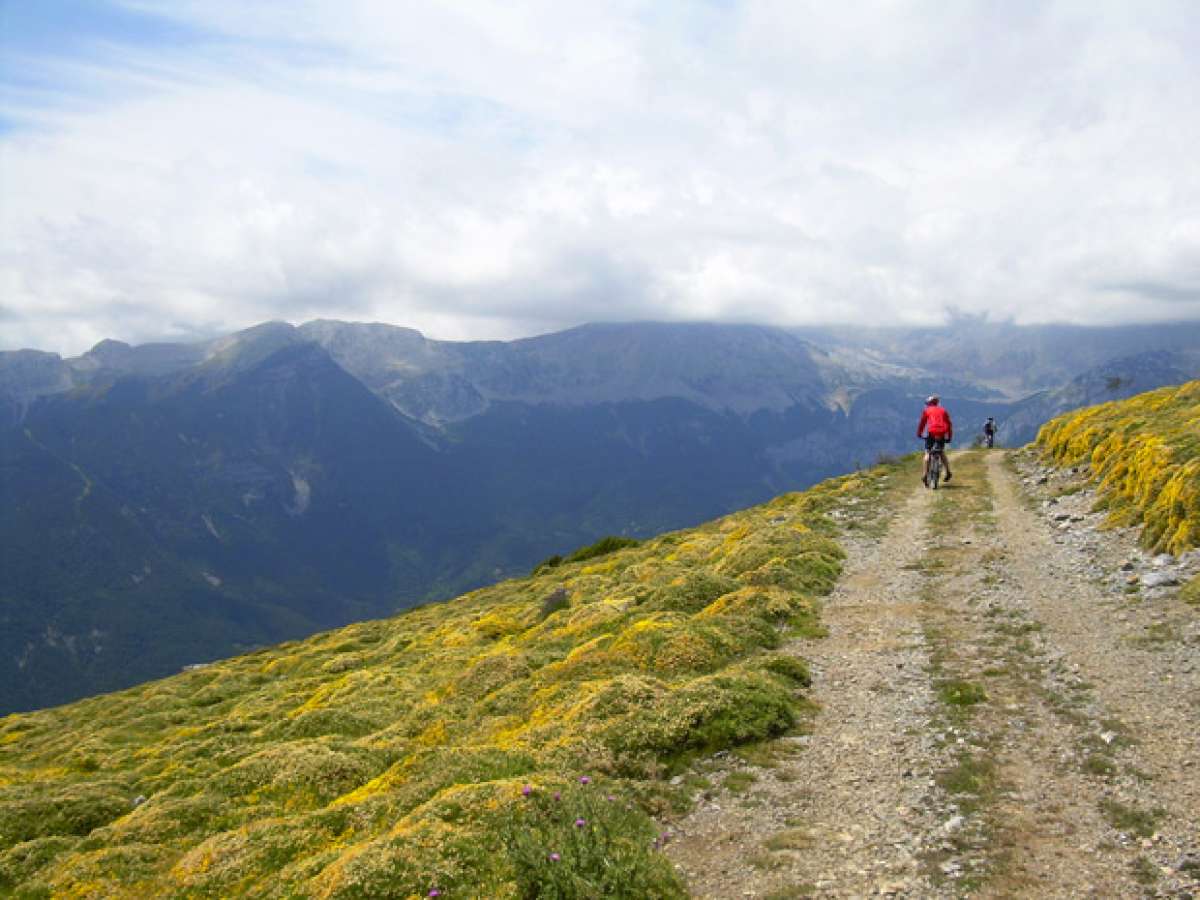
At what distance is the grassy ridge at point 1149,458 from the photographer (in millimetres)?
22469

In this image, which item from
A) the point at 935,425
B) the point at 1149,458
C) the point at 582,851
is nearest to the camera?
the point at 582,851

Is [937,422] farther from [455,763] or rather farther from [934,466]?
[455,763]

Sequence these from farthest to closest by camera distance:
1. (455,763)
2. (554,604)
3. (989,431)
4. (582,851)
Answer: (989,431) → (554,604) → (455,763) → (582,851)

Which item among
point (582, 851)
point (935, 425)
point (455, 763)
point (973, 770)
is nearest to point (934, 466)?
point (935, 425)

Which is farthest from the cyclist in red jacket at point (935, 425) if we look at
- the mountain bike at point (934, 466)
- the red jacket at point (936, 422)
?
the mountain bike at point (934, 466)

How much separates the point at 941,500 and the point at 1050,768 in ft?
96.6

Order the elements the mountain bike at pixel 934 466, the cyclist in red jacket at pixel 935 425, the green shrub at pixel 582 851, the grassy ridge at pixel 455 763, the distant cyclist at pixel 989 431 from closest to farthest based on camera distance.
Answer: the green shrub at pixel 582 851, the grassy ridge at pixel 455 763, the cyclist in red jacket at pixel 935 425, the mountain bike at pixel 934 466, the distant cyclist at pixel 989 431

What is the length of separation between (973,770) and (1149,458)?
22696 mm

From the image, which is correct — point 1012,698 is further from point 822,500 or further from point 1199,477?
point 822,500

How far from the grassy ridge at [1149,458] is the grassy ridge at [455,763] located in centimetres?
986

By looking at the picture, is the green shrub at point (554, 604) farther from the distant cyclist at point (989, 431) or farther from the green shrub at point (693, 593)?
the distant cyclist at point (989, 431)

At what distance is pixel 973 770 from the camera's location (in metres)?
11.4

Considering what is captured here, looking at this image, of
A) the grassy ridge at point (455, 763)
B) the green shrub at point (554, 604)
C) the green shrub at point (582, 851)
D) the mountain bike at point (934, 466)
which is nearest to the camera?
the green shrub at point (582, 851)

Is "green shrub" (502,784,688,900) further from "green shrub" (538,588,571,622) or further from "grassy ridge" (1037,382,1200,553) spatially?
"green shrub" (538,588,571,622)
